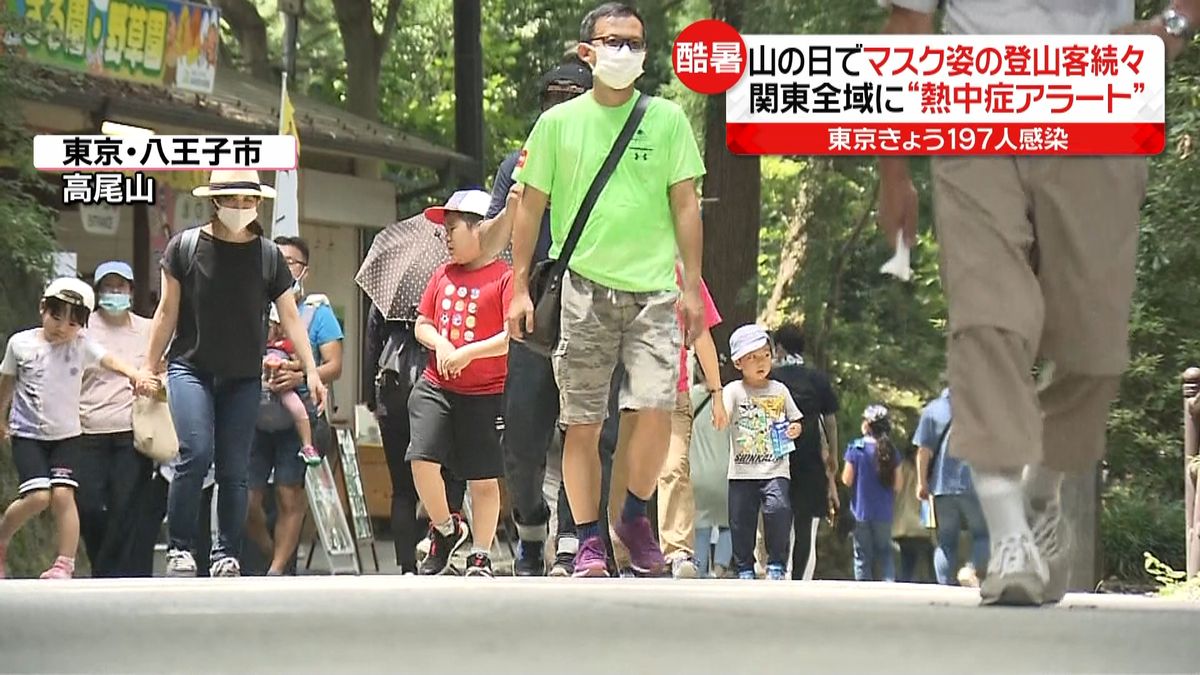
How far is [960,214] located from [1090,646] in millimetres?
1344

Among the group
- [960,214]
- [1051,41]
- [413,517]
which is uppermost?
[1051,41]

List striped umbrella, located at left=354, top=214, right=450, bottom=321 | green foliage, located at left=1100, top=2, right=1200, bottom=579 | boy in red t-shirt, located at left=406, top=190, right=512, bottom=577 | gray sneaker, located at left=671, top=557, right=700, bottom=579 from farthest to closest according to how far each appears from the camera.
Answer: green foliage, located at left=1100, top=2, right=1200, bottom=579 < striped umbrella, located at left=354, top=214, right=450, bottom=321 < gray sneaker, located at left=671, top=557, right=700, bottom=579 < boy in red t-shirt, located at left=406, top=190, right=512, bottom=577

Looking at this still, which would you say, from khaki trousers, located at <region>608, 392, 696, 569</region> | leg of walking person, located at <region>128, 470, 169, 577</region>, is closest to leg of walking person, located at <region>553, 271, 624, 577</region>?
khaki trousers, located at <region>608, 392, 696, 569</region>

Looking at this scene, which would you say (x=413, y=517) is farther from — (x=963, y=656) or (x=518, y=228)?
(x=963, y=656)

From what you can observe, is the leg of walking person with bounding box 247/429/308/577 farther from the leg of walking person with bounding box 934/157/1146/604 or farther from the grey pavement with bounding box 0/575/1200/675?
the leg of walking person with bounding box 934/157/1146/604

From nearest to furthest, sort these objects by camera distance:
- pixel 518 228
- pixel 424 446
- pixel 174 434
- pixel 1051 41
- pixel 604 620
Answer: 1. pixel 604 620
2. pixel 1051 41
3. pixel 518 228
4. pixel 424 446
5. pixel 174 434

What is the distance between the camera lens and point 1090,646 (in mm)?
5797

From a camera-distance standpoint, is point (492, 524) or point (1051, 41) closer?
point (1051, 41)

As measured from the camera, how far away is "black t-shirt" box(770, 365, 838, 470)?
14.0 metres

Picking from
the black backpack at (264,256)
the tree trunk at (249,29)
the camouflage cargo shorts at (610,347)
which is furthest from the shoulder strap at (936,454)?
the tree trunk at (249,29)

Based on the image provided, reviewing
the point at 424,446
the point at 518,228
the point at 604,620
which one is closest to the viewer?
the point at 604,620

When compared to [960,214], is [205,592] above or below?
below

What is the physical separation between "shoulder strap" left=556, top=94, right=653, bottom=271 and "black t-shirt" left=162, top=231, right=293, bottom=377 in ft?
6.73

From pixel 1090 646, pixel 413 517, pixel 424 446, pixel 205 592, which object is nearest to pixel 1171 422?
pixel 413 517
